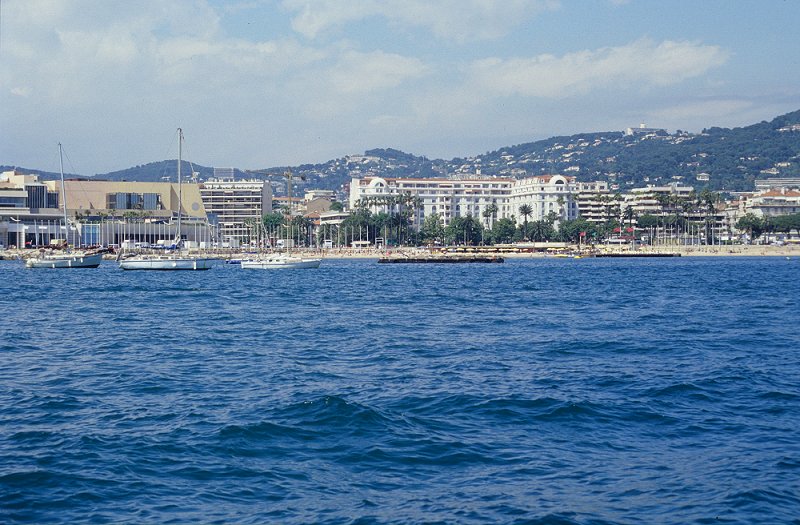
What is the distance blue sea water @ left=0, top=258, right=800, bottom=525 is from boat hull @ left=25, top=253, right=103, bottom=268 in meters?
57.1

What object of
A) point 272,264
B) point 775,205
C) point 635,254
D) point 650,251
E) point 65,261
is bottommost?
point 635,254

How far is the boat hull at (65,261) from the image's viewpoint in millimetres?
83262

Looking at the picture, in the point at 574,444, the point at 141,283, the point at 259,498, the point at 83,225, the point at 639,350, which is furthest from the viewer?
the point at 83,225

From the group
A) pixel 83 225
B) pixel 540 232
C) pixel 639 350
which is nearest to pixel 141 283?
pixel 639 350

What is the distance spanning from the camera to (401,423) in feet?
47.5

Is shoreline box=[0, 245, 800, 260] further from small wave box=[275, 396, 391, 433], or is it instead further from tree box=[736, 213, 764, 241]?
small wave box=[275, 396, 391, 433]

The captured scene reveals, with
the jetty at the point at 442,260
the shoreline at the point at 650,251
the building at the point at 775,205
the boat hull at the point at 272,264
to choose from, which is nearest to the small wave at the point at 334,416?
the boat hull at the point at 272,264

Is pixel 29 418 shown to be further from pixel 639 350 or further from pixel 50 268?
pixel 50 268

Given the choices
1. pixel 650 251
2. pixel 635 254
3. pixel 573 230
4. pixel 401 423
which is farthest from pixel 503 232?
pixel 401 423

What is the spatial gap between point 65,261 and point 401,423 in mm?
77155

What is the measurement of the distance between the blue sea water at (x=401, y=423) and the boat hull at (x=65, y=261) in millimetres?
57062

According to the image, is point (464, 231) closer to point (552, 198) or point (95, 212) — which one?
point (552, 198)

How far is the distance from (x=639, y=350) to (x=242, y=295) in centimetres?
2814

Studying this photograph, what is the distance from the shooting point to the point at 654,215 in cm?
18100
